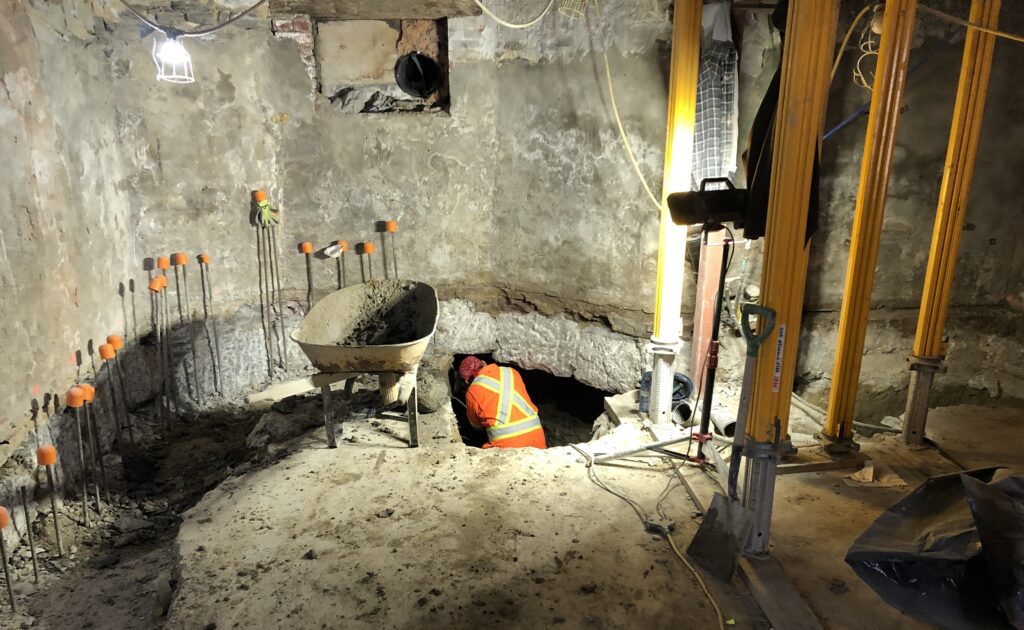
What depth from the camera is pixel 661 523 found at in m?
3.07

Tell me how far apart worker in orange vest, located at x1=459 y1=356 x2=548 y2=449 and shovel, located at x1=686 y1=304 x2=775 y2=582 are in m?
2.10

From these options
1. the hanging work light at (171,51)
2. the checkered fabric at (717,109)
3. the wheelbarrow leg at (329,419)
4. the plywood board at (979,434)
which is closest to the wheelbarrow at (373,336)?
the wheelbarrow leg at (329,419)

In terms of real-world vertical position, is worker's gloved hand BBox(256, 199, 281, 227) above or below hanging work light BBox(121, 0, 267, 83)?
below

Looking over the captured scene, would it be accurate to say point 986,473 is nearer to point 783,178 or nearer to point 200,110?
point 783,178

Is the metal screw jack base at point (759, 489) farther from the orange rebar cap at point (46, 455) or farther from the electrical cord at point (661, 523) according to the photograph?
the orange rebar cap at point (46, 455)

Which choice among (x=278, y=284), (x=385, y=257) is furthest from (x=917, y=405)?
(x=278, y=284)

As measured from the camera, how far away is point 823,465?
3570mm

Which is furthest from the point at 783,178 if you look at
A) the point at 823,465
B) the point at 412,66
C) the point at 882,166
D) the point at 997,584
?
the point at 412,66

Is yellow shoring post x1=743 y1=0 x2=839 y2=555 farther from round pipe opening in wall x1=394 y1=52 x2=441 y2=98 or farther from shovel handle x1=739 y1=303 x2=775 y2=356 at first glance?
round pipe opening in wall x1=394 y1=52 x2=441 y2=98

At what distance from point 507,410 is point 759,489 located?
241cm

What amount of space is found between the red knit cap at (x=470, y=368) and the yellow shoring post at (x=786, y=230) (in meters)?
3.19

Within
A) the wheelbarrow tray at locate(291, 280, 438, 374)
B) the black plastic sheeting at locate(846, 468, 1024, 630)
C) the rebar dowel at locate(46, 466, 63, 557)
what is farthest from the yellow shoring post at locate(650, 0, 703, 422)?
the rebar dowel at locate(46, 466, 63, 557)

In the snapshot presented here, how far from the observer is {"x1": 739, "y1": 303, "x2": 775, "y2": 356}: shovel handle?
2463mm

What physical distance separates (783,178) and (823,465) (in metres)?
2.03
